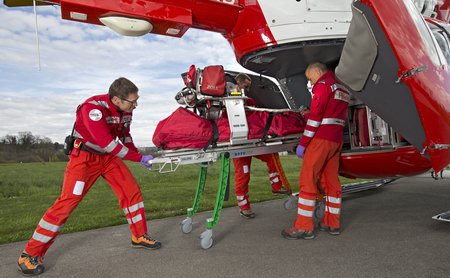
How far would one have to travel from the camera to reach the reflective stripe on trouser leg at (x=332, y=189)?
3.66m

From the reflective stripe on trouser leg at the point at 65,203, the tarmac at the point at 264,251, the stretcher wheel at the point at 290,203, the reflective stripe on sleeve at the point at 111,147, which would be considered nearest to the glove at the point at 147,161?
the reflective stripe on sleeve at the point at 111,147

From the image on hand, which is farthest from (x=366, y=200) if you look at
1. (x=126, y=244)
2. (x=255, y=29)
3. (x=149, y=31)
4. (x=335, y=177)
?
(x=149, y=31)

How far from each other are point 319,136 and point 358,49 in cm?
97

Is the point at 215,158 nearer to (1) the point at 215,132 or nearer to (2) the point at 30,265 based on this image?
(1) the point at 215,132

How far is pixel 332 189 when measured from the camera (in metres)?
3.72

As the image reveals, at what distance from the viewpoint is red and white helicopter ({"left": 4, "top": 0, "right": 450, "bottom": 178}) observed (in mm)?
2699

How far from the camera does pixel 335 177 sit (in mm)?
3752

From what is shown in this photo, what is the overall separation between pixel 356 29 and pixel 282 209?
294cm

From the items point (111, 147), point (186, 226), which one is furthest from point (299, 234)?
point (111, 147)

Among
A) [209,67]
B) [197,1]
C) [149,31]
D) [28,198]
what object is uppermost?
[197,1]

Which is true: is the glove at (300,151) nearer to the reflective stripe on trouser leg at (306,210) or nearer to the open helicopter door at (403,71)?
the reflective stripe on trouser leg at (306,210)

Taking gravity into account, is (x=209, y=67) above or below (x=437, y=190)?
above

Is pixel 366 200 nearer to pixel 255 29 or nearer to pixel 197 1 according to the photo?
pixel 255 29

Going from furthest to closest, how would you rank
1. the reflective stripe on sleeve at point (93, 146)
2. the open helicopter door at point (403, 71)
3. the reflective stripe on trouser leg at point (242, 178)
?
the reflective stripe on trouser leg at point (242, 178)
the reflective stripe on sleeve at point (93, 146)
the open helicopter door at point (403, 71)
